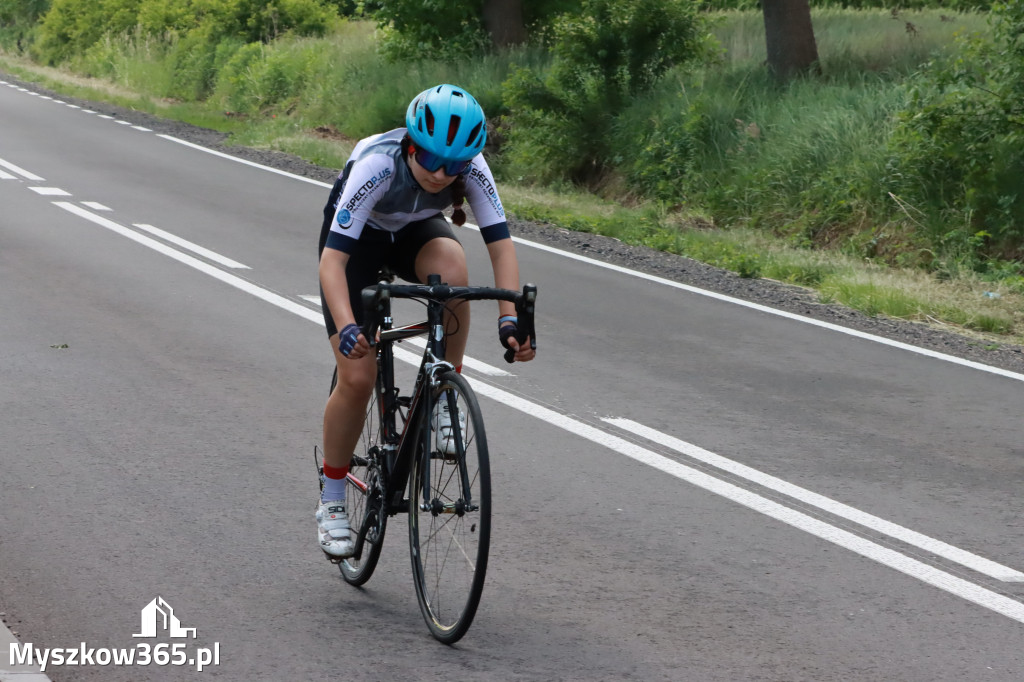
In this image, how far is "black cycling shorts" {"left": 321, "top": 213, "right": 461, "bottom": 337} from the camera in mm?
4895

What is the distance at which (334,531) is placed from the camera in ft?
16.4

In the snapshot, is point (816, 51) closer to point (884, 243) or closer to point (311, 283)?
point (884, 243)

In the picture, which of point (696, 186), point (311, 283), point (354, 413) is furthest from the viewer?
point (696, 186)

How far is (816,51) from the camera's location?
19.2 meters

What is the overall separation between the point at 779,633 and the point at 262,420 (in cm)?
343

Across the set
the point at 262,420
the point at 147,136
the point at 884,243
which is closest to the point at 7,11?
the point at 147,136

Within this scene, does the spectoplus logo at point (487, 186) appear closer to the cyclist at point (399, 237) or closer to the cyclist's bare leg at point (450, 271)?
the cyclist at point (399, 237)

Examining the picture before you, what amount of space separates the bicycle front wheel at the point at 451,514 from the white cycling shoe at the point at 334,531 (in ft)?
1.38

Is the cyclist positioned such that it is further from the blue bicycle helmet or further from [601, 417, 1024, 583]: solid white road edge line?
[601, 417, 1024, 583]: solid white road edge line

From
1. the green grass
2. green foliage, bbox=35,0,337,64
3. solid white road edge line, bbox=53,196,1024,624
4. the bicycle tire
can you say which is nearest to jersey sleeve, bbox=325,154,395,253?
the bicycle tire

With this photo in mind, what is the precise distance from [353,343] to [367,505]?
2.79ft

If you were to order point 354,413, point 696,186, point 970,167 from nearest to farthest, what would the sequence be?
point 354,413 → point 970,167 → point 696,186

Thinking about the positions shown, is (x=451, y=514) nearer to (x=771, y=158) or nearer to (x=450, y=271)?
(x=450, y=271)

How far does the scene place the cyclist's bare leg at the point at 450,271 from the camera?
4734 mm
